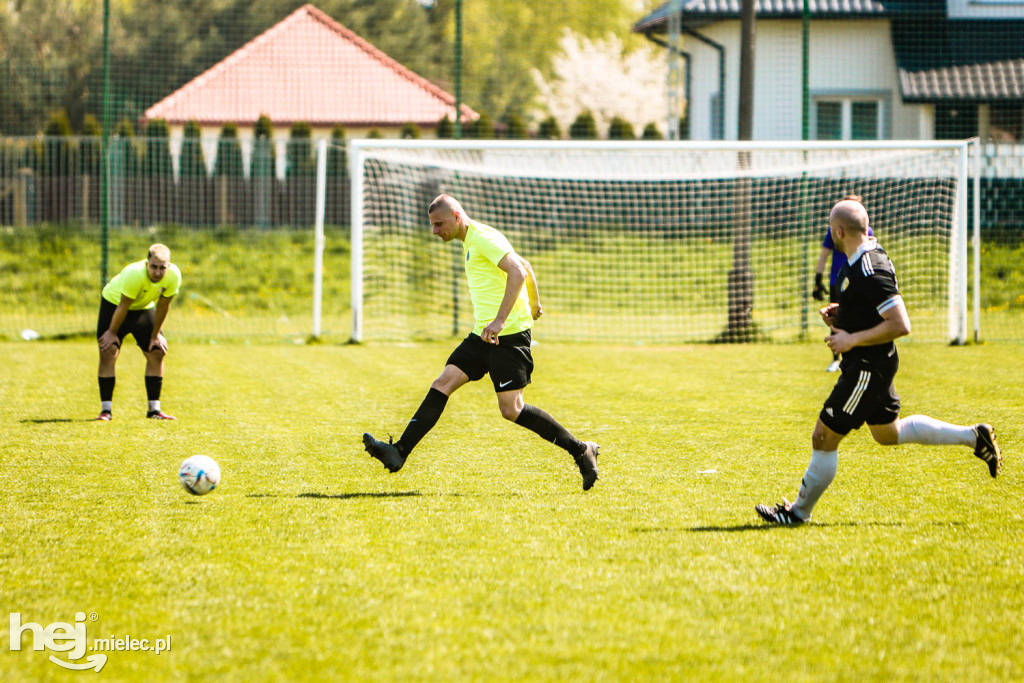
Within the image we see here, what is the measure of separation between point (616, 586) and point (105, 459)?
429 cm

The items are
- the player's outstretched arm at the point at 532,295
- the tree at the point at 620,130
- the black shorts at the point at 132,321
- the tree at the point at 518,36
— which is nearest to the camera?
the player's outstretched arm at the point at 532,295

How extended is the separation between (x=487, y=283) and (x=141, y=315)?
4000mm

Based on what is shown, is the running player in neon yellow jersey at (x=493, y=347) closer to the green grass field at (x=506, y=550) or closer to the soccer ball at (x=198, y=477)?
the green grass field at (x=506, y=550)

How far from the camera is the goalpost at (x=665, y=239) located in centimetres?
1581

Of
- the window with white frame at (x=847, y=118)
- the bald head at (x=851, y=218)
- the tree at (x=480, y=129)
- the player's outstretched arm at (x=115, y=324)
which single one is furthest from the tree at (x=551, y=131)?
the bald head at (x=851, y=218)

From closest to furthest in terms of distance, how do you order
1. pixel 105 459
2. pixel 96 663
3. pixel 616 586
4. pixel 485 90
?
pixel 96 663
pixel 616 586
pixel 105 459
pixel 485 90

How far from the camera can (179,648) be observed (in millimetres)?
3844

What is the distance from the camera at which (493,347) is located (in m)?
6.53

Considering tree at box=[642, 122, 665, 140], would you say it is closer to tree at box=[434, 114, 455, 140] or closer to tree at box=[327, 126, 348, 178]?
tree at box=[434, 114, 455, 140]

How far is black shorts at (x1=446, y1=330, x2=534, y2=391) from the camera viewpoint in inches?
256

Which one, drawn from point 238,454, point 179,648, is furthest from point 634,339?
point 179,648

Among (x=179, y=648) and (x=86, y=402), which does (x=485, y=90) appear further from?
(x=179, y=648)

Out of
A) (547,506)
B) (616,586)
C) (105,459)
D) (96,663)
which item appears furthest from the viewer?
(105,459)

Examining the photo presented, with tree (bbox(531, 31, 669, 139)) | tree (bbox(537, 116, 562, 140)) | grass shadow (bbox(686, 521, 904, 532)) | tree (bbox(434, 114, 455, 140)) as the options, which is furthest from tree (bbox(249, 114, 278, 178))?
tree (bbox(531, 31, 669, 139))
